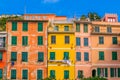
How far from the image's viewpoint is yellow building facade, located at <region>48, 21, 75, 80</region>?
6241 cm

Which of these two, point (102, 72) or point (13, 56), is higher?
point (13, 56)

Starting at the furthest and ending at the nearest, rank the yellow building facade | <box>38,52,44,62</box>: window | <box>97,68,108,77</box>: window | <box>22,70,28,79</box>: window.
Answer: <box>97,68,108,77</box>: window, <box>38,52,44,62</box>: window, the yellow building facade, <box>22,70,28,79</box>: window

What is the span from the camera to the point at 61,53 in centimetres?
6312

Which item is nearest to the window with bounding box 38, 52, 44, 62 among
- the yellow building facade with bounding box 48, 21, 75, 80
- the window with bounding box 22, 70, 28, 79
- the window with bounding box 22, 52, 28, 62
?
the yellow building facade with bounding box 48, 21, 75, 80

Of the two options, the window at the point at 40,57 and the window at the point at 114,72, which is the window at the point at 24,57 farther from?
the window at the point at 114,72

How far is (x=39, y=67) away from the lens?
205 feet

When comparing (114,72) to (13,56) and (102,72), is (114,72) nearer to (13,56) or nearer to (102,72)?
(102,72)

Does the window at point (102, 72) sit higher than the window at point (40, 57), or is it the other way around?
the window at point (40, 57)

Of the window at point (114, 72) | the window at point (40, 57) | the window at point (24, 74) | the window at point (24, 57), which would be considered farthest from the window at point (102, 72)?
the window at point (24, 57)

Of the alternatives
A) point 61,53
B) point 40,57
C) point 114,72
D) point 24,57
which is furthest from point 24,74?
point 114,72

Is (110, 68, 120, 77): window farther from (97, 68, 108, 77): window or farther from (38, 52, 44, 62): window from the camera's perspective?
(38, 52, 44, 62): window

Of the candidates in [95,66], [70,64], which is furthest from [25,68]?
[95,66]

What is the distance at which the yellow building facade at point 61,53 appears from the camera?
6241 centimetres

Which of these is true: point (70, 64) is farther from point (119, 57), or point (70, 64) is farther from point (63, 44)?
point (119, 57)
